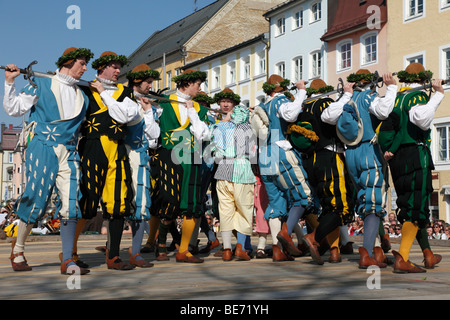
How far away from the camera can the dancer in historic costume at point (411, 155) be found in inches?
295

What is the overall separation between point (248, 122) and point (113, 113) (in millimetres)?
2606

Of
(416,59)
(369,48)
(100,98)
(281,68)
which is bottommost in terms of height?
(100,98)

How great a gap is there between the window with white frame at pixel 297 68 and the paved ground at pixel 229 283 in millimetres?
35738

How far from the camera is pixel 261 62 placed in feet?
160

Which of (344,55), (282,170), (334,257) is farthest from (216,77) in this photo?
(334,257)

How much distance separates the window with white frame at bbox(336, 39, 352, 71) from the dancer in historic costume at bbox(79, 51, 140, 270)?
105 ft

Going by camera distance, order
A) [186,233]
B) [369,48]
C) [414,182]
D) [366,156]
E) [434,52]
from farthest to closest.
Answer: [369,48] < [434,52] < [186,233] < [366,156] < [414,182]

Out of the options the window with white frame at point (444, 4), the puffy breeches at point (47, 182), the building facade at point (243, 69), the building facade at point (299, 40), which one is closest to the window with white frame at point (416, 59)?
the window with white frame at point (444, 4)

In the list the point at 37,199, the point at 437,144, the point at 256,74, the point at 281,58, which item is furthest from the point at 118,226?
the point at 256,74

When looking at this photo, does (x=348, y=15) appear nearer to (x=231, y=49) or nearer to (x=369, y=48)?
(x=369, y=48)

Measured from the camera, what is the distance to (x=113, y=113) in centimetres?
750

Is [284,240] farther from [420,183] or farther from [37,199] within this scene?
[37,199]

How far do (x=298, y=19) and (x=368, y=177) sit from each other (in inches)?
1472

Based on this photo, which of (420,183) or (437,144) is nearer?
(420,183)
